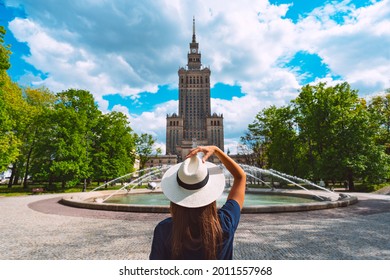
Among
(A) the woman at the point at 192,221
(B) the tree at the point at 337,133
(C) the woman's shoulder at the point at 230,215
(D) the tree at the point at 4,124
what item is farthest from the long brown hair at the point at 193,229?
(B) the tree at the point at 337,133

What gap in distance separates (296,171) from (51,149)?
103ft

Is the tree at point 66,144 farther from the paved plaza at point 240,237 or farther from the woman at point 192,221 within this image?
the woman at point 192,221

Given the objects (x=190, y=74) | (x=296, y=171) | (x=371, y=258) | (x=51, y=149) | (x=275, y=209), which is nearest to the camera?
(x=371, y=258)

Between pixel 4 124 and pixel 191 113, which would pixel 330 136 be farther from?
pixel 191 113

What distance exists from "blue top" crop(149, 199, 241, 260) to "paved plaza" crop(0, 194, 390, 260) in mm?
4265

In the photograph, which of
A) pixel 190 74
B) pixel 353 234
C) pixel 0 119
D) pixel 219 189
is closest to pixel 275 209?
pixel 353 234

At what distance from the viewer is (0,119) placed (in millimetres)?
19766

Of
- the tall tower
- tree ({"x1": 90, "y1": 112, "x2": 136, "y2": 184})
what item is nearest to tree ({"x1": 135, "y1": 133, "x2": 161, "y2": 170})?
tree ({"x1": 90, "y1": 112, "x2": 136, "y2": 184})

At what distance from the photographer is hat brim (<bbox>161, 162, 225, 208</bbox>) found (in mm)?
1674

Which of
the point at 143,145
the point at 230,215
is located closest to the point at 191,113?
the point at 143,145

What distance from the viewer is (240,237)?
288 inches

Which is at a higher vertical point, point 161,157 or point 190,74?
point 190,74

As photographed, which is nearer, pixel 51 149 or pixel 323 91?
pixel 51 149
